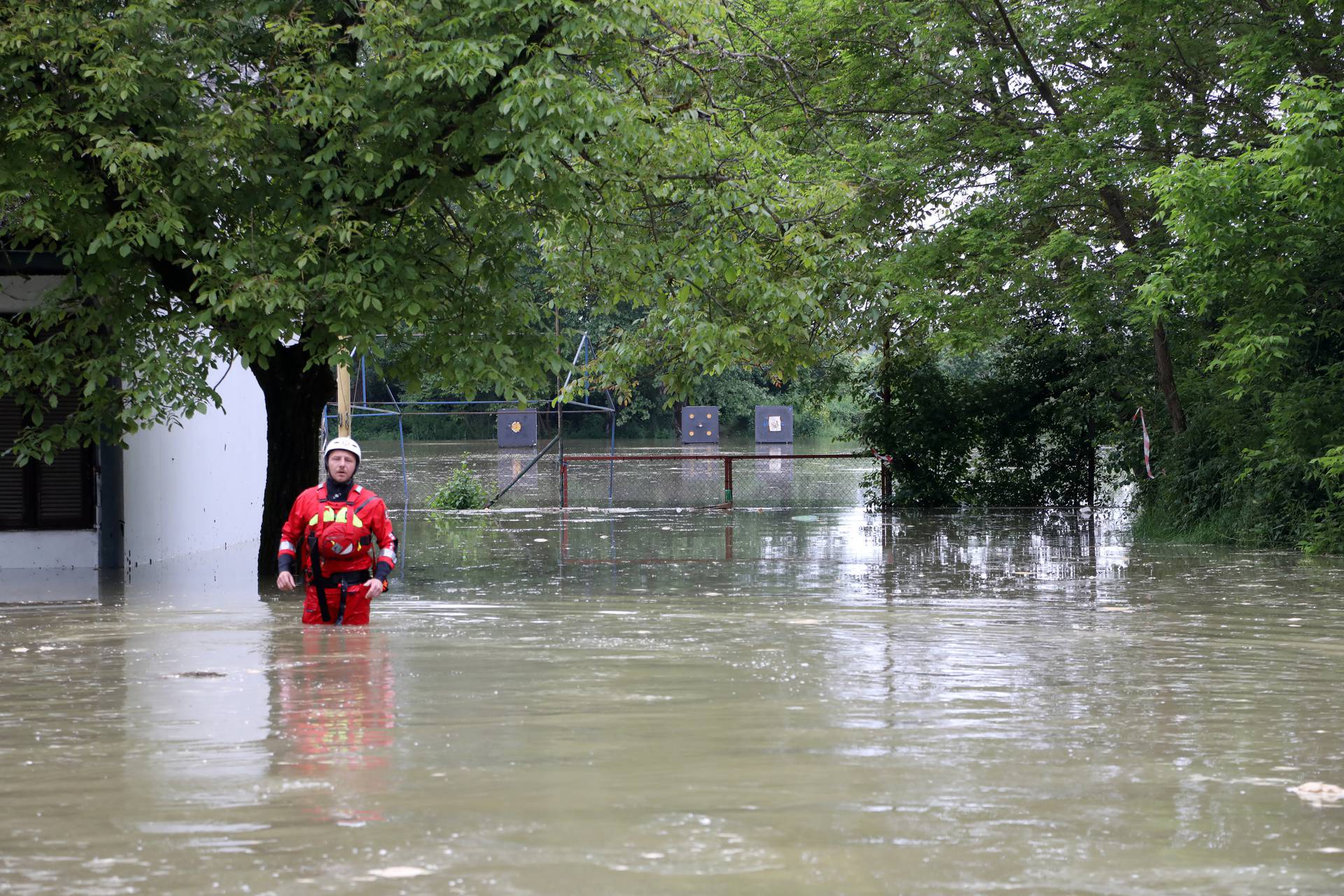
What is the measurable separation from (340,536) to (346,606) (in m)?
0.68

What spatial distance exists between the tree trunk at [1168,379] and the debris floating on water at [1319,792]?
1550cm

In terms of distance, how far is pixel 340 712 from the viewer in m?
6.57

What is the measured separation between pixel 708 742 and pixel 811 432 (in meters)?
68.7

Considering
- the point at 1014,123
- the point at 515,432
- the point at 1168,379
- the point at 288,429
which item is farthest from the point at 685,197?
the point at 515,432

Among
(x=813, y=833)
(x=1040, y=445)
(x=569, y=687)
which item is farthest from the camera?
(x=1040, y=445)

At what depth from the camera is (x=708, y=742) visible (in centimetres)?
588

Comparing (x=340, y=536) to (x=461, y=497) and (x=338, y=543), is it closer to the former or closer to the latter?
(x=338, y=543)

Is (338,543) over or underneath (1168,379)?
underneath

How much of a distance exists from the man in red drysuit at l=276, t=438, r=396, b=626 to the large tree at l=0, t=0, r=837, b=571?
8.24ft

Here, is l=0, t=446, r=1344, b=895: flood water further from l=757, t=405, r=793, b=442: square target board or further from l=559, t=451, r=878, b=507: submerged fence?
l=757, t=405, r=793, b=442: square target board

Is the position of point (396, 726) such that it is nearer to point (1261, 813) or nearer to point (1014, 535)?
point (1261, 813)

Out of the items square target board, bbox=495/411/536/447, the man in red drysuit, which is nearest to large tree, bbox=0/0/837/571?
the man in red drysuit

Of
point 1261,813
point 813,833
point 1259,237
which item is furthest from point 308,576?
point 1259,237

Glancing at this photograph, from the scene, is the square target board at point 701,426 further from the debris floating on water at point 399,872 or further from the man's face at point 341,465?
the debris floating on water at point 399,872
